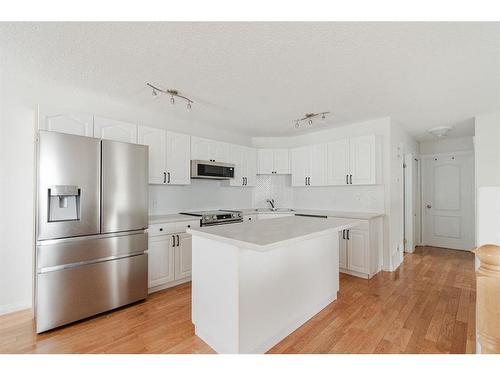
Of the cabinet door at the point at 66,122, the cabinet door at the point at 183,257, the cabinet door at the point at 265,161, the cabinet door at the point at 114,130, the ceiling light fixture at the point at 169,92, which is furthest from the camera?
the cabinet door at the point at 265,161

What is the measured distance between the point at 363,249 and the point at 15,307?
4267mm

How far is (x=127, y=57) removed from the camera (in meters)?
2.04

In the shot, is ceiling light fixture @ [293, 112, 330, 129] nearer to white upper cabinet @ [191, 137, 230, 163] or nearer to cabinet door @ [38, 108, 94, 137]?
white upper cabinet @ [191, 137, 230, 163]

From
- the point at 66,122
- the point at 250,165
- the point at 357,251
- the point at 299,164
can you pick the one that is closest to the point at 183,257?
the point at 66,122

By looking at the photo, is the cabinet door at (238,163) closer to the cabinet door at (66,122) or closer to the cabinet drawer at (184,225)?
the cabinet drawer at (184,225)

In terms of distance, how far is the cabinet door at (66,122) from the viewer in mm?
2459

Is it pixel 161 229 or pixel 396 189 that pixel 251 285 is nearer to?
pixel 161 229

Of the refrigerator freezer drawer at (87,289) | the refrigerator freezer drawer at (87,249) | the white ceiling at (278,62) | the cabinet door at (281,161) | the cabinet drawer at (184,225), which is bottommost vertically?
the refrigerator freezer drawer at (87,289)

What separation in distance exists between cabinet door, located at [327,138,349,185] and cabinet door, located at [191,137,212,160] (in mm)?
2154

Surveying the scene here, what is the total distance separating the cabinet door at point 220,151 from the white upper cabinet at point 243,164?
125 millimetres

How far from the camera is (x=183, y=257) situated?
10.6 feet

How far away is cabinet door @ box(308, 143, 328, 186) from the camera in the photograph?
435 centimetres

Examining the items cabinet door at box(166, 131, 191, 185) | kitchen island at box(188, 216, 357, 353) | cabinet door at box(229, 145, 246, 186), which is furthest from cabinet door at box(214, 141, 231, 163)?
kitchen island at box(188, 216, 357, 353)

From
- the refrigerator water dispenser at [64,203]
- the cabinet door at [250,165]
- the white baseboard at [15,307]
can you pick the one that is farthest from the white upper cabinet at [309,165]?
the white baseboard at [15,307]
